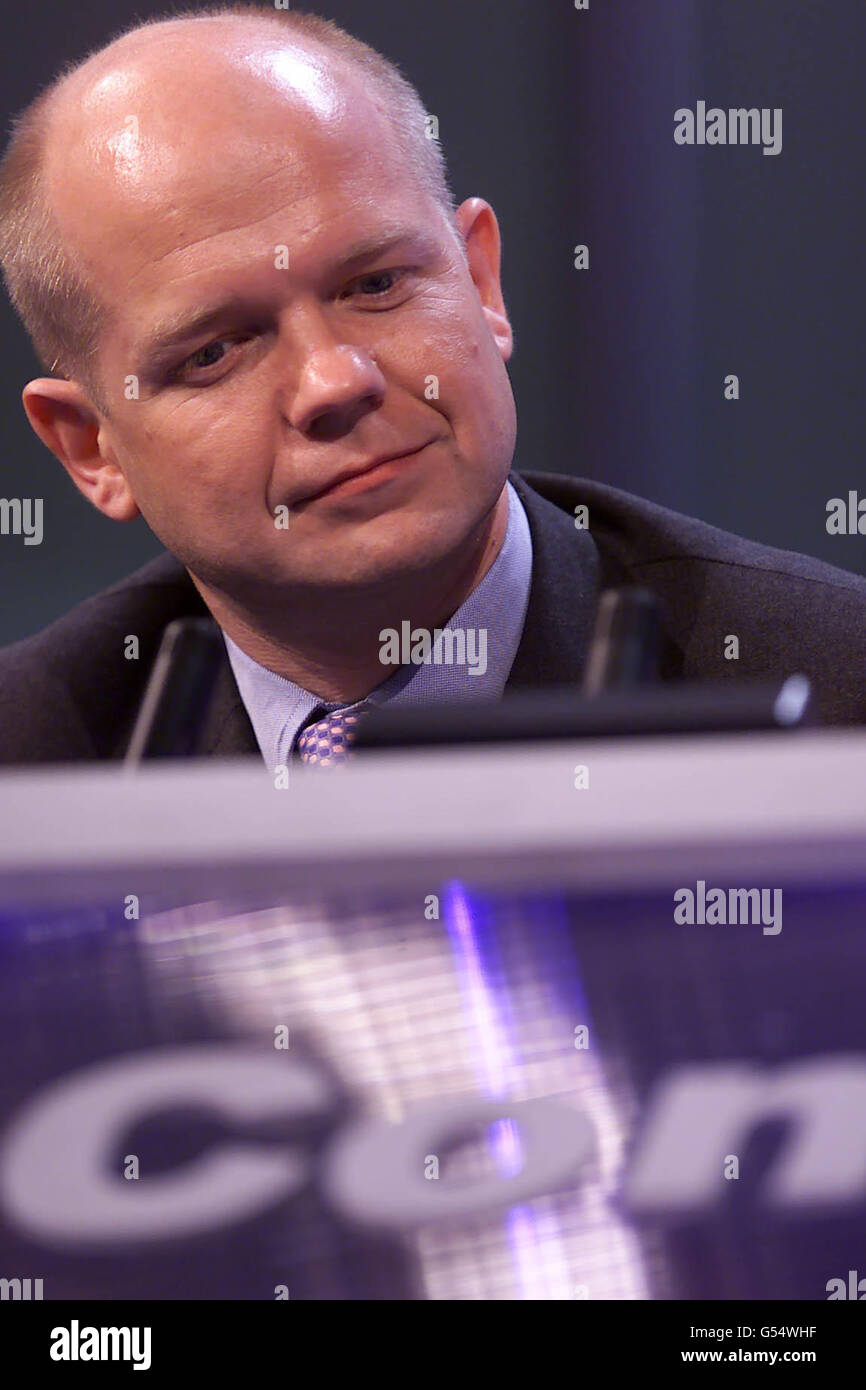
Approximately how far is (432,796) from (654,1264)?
13cm

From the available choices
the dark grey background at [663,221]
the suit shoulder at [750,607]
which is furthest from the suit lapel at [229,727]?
the dark grey background at [663,221]

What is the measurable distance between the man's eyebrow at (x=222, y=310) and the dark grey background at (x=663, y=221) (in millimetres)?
642

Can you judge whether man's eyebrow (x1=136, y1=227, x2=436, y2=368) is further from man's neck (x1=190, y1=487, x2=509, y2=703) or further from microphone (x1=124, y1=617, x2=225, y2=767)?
microphone (x1=124, y1=617, x2=225, y2=767)

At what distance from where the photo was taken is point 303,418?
1.01 meters

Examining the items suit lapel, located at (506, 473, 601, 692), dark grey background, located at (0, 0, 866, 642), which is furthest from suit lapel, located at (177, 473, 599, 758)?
dark grey background, located at (0, 0, 866, 642)

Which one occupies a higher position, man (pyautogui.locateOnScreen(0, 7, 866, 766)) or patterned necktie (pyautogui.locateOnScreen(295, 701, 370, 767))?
man (pyautogui.locateOnScreen(0, 7, 866, 766))

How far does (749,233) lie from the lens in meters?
1.74

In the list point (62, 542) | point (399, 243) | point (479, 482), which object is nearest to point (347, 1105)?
point (479, 482)

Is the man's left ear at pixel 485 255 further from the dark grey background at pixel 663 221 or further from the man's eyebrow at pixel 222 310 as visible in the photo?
the dark grey background at pixel 663 221

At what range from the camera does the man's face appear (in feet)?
3.37

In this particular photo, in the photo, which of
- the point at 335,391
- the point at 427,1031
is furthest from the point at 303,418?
the point at 427,1031

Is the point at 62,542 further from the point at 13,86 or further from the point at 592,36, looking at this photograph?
the point at 592,36

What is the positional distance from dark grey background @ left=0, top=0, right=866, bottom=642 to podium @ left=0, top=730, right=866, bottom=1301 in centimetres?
143

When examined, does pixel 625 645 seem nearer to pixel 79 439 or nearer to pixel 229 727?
pixel 229 727
